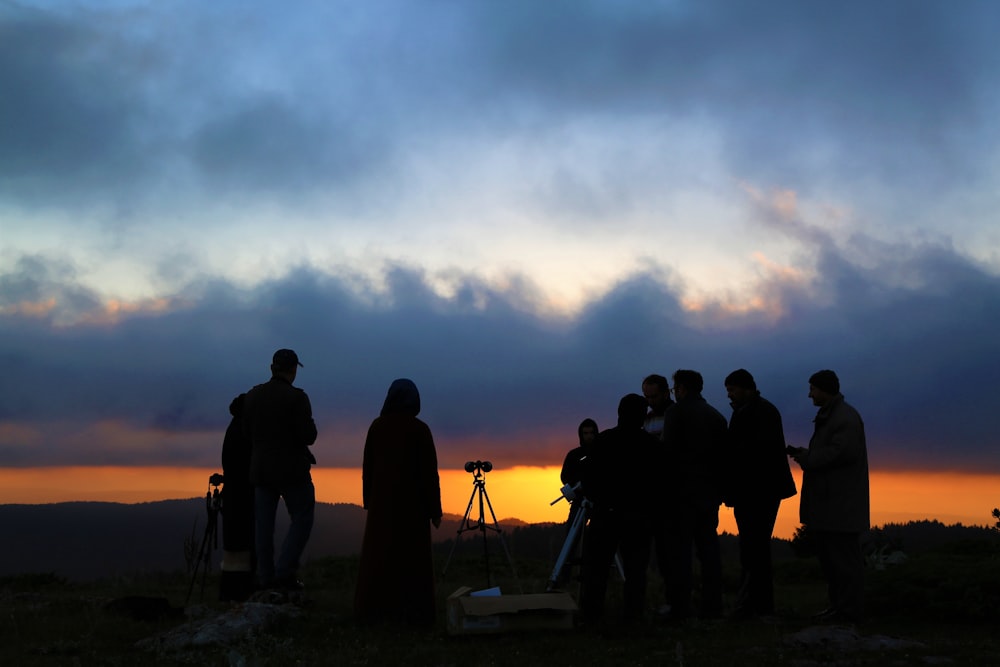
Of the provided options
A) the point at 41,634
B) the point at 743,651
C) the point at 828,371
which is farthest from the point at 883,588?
the point at 41,634

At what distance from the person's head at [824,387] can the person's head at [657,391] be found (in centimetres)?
168

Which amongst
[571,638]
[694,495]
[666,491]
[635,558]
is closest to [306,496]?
[571,638]

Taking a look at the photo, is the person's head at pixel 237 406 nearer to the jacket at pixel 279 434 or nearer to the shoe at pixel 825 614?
the jacket at pixel 279 434

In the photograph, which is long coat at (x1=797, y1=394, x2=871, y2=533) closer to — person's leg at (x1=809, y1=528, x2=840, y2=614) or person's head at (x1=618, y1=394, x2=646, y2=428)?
person's leg at (x1=809, y1=528, x2=840, y2=614)

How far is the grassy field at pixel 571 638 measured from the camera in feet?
23.8

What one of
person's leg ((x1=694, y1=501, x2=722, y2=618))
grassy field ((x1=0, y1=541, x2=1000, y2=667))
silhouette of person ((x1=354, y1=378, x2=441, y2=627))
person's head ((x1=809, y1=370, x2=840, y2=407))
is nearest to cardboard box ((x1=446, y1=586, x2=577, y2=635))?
grassy field ((x1=0, y1=541, x2=1000, y2=667))

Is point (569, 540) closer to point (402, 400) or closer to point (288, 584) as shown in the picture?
point (402, 400)

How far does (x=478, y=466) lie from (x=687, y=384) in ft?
15.6

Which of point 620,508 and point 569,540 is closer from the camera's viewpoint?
point 620,508

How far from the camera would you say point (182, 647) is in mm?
7953

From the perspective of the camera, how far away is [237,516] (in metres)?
10.7

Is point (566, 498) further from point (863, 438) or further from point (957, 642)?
point (957, 642)

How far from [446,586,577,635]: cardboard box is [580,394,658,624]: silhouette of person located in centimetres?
42

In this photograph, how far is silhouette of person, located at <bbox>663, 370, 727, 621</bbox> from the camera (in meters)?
9.18
